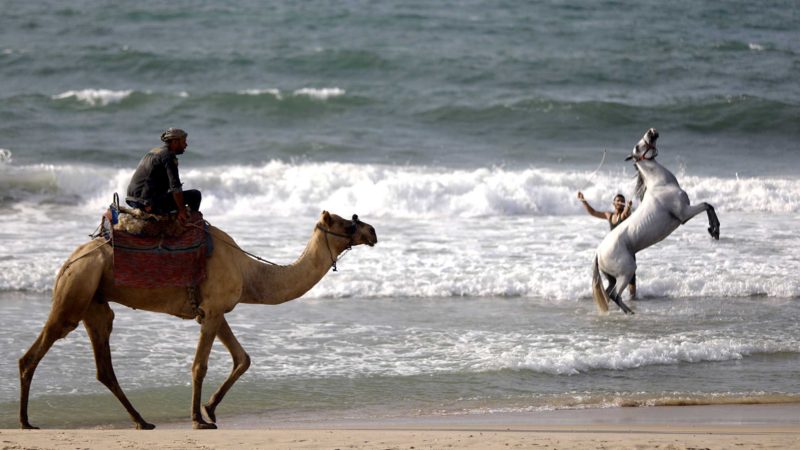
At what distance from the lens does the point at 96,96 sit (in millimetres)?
26922

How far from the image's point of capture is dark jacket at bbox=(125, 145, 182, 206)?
8336 mm

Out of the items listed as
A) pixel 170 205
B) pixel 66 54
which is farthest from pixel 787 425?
pixel 66 54

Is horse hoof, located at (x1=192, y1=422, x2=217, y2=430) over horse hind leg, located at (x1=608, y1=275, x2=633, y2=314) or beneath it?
beneath

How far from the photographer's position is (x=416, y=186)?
19.5 m

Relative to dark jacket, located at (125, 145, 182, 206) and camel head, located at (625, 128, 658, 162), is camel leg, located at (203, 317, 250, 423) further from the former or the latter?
camel head, located at (625, 128, 658, 162)

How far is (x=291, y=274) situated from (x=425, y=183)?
10.8m


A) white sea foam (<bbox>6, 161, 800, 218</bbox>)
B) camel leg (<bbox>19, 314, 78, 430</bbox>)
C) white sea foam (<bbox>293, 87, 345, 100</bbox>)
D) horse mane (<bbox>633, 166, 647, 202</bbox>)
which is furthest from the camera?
white sea foam (<bbox>293, 87, 345, 100</bbox>)

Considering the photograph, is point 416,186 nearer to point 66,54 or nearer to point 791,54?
point 66,54

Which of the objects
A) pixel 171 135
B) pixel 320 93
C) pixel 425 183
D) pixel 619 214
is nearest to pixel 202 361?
pixel 171 135

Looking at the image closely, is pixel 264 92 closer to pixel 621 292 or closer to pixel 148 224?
pixel 621 292

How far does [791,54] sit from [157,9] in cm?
1683

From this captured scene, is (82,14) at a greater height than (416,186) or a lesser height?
greater

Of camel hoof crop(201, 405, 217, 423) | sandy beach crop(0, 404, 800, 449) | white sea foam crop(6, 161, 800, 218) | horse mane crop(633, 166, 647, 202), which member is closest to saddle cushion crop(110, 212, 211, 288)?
camel hoof crop(201, 405, 217, 423)

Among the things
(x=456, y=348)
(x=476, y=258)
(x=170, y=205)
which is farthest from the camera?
(x=476, y=258)
